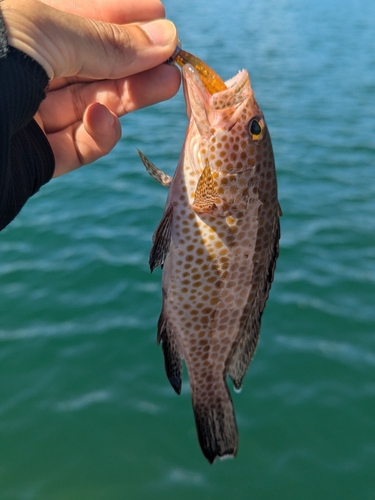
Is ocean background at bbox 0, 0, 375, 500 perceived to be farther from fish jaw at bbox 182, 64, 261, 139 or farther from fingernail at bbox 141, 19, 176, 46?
fingernail at bbox 141, 19, 176, 46

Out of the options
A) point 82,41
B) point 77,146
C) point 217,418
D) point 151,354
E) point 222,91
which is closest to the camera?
point 82,41

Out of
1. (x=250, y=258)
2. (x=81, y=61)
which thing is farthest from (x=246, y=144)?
(x=81, y=61)

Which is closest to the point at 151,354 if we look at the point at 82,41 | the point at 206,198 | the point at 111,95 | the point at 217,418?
the point at 217,418

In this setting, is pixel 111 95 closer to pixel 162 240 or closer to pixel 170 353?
pixel 162 240

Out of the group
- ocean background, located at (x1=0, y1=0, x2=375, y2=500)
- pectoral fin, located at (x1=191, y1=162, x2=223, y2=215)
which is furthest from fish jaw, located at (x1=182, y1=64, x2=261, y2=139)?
ocean background, located at (x1=0, y1=0, x2=375, y2=500)

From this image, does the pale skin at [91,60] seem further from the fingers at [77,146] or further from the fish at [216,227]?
the fish at [216,227]

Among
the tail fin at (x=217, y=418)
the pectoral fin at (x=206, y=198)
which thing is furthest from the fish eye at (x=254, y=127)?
the tail fin at (x=217, y=418)
